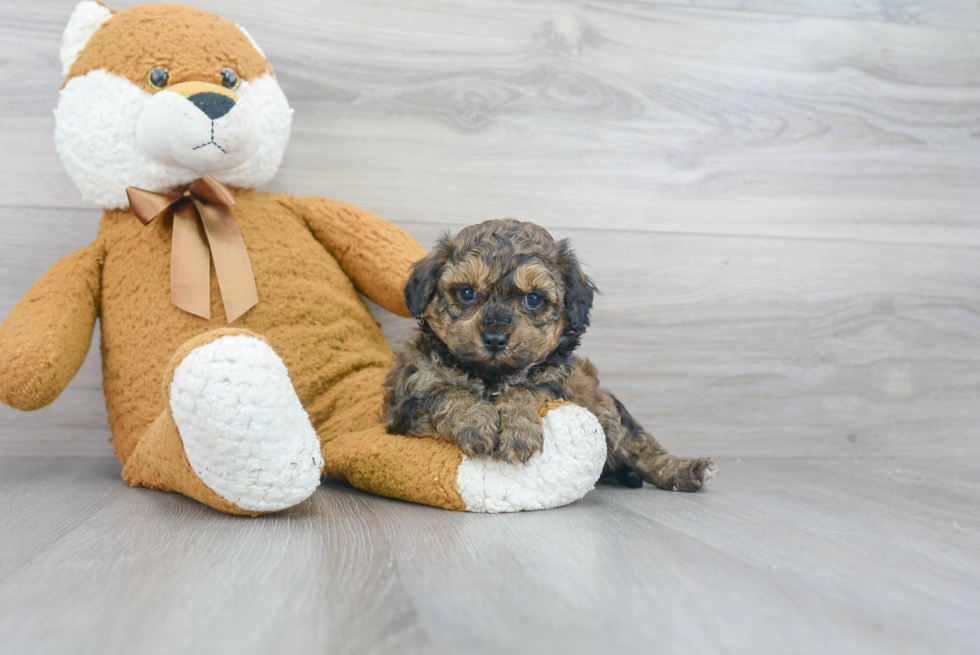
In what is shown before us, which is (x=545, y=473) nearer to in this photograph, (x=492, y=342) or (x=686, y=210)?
(x=492, y=342)

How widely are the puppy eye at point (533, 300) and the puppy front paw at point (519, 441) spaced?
8.7 inches

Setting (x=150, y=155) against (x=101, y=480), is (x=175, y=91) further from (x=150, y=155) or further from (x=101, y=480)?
(x=101, y=480)

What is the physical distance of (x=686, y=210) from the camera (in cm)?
211

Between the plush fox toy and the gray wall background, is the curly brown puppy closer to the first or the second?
the plush fox toy

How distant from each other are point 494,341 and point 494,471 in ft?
0.78

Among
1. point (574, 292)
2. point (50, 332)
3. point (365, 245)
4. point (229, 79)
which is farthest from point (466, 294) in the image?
point (50, 332)

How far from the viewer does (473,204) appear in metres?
2.00

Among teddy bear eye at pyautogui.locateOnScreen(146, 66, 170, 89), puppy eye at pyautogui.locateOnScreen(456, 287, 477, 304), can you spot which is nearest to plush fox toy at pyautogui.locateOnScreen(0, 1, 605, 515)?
teddy bear eye at pyautogui.locateOnScreen(146, 66, 170, 89)

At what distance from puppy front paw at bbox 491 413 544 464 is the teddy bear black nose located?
2.83 ft

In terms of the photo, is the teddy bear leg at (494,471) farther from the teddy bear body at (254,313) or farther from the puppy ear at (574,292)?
the teddy bear body at (254,313)

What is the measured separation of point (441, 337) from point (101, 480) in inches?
32.9

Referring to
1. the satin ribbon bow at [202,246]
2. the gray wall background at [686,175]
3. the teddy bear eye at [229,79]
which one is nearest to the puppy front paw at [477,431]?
the satin ribbon bow at [202,246]

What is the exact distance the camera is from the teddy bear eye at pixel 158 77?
148cm

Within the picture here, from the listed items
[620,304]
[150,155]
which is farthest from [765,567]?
[150,155]
